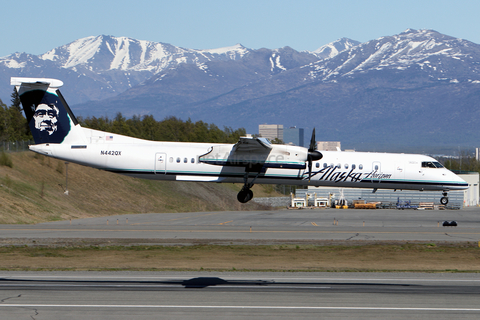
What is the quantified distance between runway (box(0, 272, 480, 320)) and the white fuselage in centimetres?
1125

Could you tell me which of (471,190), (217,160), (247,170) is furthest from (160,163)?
(471,190)

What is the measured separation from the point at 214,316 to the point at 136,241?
23475 millimetres

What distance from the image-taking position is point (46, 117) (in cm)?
3694

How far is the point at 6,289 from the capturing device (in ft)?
68.7

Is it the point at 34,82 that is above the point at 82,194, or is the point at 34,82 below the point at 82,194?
above

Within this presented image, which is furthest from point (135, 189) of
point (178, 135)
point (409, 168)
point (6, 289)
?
point (6, 289)

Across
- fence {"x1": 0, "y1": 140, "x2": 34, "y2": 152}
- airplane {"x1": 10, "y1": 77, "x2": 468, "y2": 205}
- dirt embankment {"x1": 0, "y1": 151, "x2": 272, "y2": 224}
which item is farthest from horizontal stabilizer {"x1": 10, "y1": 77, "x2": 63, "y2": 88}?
fence {"x1": 0, "y1": 140, "x2": 34, "y2": 152}

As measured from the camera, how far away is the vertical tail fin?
36750 millimetres

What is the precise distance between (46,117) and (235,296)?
77.4ft

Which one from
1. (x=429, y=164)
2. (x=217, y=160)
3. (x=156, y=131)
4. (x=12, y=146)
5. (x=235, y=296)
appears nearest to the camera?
(x=235, y=296)

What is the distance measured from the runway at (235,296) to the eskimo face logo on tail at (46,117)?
1447 centimetres

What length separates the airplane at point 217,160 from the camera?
35.3 m

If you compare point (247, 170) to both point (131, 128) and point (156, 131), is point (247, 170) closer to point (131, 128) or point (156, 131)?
point (131, 128)

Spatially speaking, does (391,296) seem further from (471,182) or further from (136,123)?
(136,123)
